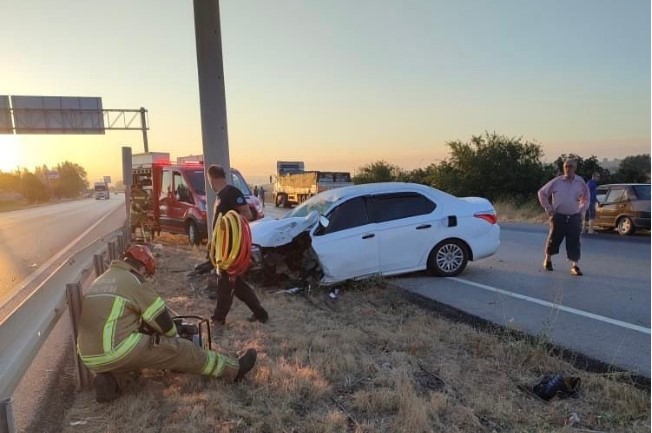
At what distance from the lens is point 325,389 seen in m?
3.92

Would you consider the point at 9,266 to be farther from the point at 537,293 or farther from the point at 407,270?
the point at 537,293

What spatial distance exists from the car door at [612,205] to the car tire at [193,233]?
11.5 meters

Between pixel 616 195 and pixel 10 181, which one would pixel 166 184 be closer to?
pixel 616 195

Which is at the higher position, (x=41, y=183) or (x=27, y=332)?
(x=41, y=183)

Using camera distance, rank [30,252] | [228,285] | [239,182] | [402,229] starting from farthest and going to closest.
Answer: [239,182], [30,252], [402,229], [228,285]

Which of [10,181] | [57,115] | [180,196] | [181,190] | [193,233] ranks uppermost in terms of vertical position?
[57,115]

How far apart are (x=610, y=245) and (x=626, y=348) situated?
26.9ft

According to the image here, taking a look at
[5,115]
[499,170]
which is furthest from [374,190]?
[5,115]

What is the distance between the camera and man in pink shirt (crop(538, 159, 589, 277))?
805 cm

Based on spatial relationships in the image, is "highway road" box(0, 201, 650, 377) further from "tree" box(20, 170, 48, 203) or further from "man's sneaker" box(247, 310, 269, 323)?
"tree" box(20, 170, 48, 203)

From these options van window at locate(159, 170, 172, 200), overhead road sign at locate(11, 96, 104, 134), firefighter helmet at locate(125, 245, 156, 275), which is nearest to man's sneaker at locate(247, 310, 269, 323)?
firefighter helmet at locate(125, 245, 156, 275)

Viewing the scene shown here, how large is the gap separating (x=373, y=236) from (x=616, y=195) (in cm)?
1034

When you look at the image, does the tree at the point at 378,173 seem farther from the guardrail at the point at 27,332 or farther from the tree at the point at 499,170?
the guardrail at the point at 27,332

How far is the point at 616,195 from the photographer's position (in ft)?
48.0
